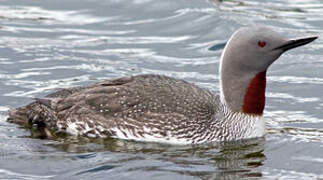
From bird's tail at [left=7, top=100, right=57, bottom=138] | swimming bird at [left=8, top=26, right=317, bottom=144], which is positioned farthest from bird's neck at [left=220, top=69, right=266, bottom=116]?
bird's tail at [left=7, top=100, right=57, bottom=138]

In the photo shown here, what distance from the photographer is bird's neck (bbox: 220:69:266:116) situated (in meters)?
10.4

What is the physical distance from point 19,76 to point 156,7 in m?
4.47

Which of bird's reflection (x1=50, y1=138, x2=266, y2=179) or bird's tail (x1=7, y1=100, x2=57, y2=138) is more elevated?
bird's tail (x1=7, y1=100, x2=57, y2=138)

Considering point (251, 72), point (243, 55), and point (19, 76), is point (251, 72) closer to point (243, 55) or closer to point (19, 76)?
point (243, 55)

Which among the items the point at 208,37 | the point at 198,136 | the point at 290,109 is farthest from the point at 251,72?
the point at 208,37

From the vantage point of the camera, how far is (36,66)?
13.4 meters

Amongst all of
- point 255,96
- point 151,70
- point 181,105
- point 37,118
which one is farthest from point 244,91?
point 151,70

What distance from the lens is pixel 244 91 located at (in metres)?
10.5

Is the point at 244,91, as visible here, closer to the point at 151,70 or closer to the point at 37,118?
the point at 37,118

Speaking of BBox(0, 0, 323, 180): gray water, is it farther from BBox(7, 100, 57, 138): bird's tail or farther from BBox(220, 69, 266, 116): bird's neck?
BBox(220, 69, 266, 116): bird's neck

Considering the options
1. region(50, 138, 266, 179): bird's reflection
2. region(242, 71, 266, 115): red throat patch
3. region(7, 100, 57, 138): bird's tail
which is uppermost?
region(242, 71, 266, 115): red throat patch

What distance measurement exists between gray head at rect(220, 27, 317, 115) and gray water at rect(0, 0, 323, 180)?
532 mm

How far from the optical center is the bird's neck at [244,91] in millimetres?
10414

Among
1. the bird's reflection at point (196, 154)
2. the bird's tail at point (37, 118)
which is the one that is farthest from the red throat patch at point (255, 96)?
the bird's tail at point (37, 118)
